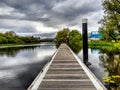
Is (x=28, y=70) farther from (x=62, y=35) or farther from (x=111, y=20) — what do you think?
(x=62, y=35)

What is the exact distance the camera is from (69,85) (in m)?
9.48

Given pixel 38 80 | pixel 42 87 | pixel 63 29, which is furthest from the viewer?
pixel 63 29

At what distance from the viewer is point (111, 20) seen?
3338 centimetres

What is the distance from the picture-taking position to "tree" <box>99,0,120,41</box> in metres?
32.4

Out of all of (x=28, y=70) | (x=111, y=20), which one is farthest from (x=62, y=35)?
(x=28, y=70)

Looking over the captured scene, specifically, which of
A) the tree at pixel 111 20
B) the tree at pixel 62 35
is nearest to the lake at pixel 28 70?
the tree at pixel 111 20

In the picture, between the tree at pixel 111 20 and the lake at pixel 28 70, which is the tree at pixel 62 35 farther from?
the lake at pixel 28 70

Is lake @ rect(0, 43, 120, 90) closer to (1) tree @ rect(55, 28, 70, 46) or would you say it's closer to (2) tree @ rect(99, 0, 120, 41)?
(2) tree @ rect(99, 0, 120, 41)

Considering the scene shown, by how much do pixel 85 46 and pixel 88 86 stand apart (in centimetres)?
1171

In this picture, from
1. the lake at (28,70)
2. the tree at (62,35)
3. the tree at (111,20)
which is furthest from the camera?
the tree at (62,35)

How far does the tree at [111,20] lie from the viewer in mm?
32375

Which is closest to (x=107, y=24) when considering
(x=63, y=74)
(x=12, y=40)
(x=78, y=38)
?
(x=63, y=74)

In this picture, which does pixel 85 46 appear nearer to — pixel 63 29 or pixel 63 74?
pixel 63 74

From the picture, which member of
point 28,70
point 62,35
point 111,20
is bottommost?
point 28,70
